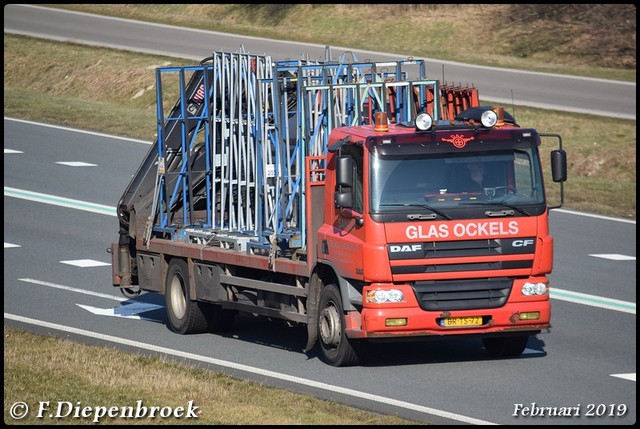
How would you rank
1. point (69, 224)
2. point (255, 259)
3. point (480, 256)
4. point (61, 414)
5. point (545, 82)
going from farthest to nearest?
point (545, 82)
point (69, 224)
point (255, 259)
point (480, 256)
point (61, 414)

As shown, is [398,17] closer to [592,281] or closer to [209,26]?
[209,26]

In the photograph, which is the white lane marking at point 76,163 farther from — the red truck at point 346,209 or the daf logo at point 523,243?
the daf logo at point 523,243

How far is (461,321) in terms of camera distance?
545 inches

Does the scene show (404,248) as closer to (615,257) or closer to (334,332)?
(334,332)

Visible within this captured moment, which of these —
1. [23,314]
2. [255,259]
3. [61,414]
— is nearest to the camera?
[61,414]

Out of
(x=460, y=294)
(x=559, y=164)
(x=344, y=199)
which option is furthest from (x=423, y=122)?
(x=460, y=294)

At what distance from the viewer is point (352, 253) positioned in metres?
13.8

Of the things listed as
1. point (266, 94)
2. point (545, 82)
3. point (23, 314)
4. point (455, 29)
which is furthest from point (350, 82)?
point (455, 29)

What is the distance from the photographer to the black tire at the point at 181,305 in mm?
16859

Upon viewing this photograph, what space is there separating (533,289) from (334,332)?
7.50 ft

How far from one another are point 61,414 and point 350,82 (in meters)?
6.29

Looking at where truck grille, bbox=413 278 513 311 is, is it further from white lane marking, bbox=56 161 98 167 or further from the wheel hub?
white lane marking, bbox=56 161 98 167

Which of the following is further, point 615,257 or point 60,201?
point 60,201

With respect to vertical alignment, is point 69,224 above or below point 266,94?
below
